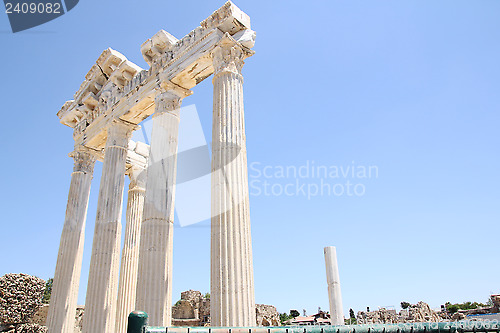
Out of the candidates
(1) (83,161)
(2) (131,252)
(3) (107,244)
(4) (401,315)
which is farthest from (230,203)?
(4) (401,315)

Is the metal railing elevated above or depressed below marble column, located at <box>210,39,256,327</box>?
below

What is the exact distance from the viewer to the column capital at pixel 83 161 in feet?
67.1

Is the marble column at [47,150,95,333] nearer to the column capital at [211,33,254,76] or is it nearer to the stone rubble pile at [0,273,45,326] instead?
the stone rubble pile at [0,273,45,326]

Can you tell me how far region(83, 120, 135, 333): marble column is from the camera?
15.0m

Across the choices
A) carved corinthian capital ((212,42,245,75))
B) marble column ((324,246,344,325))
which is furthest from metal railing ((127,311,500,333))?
marble column ((324,246,344,325))

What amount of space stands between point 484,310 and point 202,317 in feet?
88.2

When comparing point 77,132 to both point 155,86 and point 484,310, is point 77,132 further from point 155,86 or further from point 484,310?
point 484,310

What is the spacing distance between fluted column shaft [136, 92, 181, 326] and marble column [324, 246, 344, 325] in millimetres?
9265

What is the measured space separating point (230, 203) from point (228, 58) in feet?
17.4

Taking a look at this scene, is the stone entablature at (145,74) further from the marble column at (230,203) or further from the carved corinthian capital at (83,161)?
the marble column at (230,203)

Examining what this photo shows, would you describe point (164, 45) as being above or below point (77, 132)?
above

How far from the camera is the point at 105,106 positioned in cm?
1942

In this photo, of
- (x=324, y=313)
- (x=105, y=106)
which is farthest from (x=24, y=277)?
(x=324, y=313)

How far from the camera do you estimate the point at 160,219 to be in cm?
1284
